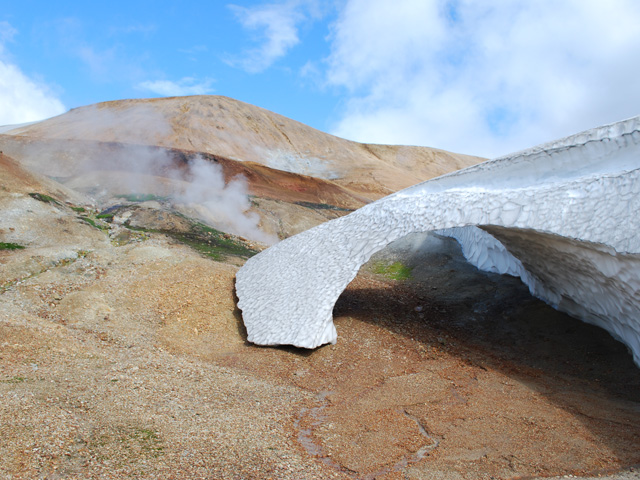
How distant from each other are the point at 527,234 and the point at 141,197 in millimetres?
13263

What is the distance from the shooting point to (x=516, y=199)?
7535mm

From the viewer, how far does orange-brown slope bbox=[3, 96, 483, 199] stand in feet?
113

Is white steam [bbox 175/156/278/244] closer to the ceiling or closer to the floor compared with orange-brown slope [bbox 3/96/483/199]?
closer to the floor

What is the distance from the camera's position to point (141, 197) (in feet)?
55.6

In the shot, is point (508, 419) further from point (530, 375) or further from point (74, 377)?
point (74, 377)

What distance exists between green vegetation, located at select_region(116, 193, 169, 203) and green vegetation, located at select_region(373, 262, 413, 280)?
24.8 ft

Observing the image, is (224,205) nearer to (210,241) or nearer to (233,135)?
(210,241)

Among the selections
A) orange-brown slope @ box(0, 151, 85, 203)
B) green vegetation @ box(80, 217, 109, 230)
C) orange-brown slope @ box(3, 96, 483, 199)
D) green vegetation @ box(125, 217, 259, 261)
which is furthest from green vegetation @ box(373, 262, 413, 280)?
orange-brown slope @ box(3, 96, 483, 199)

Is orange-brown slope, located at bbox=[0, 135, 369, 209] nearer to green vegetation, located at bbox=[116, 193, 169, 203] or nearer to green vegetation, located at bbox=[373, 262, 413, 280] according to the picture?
green vegetation, located at bbox=[116, 193, 169, 203]

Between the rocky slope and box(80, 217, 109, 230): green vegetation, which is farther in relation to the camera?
box(80, 217, 109, 230): green vegetation

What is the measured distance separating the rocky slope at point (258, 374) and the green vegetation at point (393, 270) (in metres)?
0.20

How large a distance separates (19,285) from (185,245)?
426 centimetres

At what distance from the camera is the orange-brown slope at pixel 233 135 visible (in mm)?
34344

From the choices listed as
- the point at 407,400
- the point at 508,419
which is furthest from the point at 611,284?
the point at 407,400
